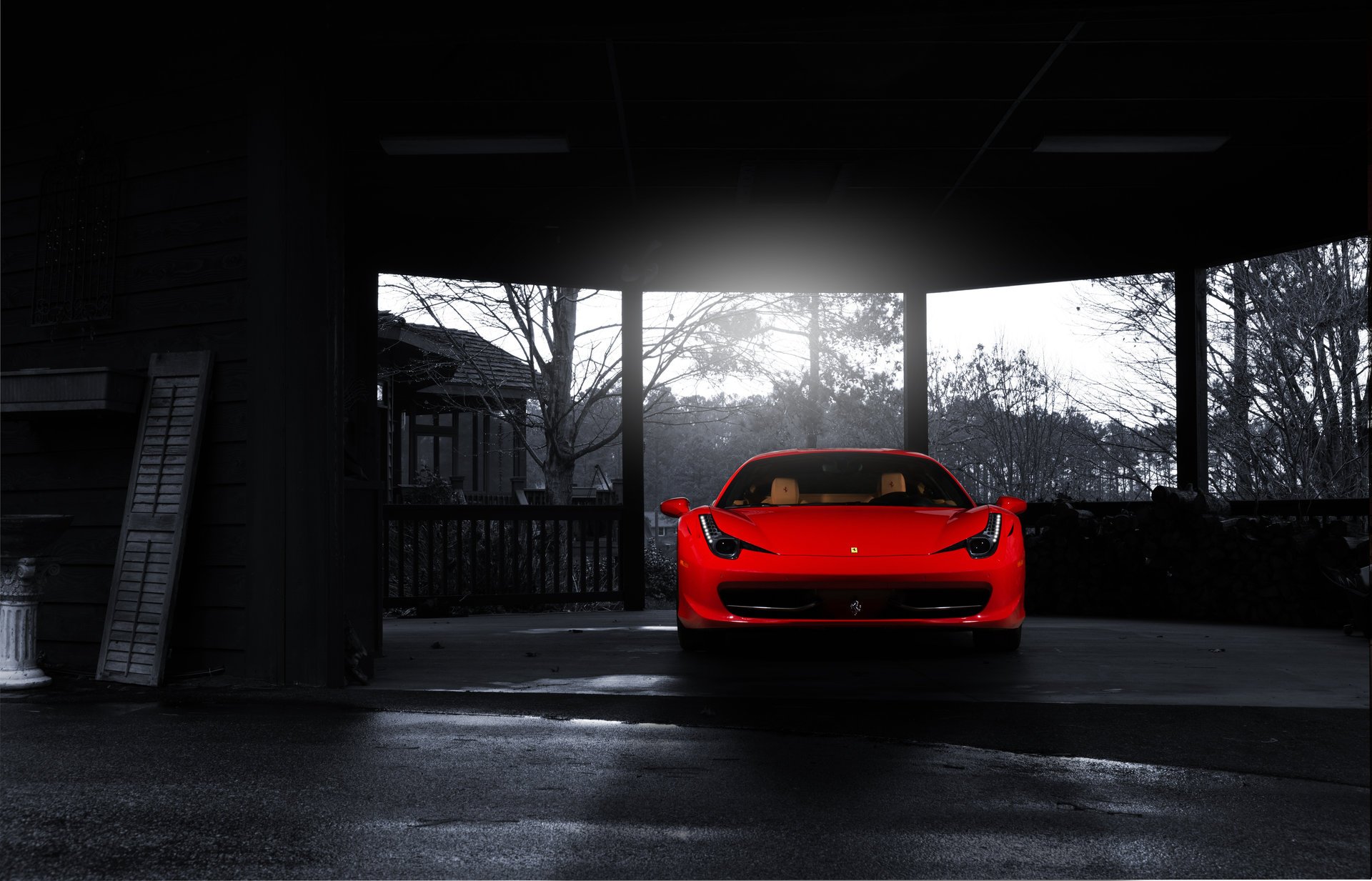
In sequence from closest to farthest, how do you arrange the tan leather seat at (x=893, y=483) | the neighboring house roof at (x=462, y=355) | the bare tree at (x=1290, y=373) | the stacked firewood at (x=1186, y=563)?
the tan leather seat at (x=893, y=483)
the stacked firewood at (x=1186, y=563)
the bare tree at (x=1290, y=373)
the neighboring house roof at (x=462, y=355)

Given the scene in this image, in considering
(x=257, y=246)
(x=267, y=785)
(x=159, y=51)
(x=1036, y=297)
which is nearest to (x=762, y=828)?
(x=267, y=785)

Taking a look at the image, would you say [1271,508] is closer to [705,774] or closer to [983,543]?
[983,543]

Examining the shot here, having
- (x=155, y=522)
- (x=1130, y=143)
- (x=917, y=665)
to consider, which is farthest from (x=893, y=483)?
(x=155, y=522)

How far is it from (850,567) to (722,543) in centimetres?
68

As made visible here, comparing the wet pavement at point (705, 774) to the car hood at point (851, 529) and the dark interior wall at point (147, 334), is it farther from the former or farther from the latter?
the car hood at point (851, 529)

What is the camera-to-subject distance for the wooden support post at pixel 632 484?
10.0m

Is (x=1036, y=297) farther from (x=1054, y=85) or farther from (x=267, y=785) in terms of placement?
(x=267, y=785)

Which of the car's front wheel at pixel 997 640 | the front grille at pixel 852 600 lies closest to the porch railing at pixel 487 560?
the car's front wheel at pixel 997 640

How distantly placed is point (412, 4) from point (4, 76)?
9.89 feet

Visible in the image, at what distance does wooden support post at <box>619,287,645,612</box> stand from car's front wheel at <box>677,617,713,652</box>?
3149mm

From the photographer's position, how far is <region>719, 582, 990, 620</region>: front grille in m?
5.56

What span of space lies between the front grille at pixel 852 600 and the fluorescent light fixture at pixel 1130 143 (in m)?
3.68

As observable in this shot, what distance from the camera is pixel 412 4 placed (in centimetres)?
505

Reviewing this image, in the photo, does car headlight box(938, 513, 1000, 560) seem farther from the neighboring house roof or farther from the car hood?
the neighboring house roof
